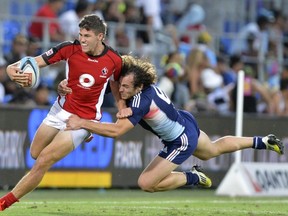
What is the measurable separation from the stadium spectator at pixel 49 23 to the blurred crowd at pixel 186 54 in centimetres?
2

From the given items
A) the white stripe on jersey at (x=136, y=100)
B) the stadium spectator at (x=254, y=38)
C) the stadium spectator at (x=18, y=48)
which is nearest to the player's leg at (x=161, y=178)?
the white stripe on jersey at (x=136, y=100)

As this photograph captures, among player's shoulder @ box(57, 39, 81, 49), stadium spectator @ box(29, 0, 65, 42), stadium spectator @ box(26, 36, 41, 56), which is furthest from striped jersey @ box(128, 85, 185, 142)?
stadium spectator @ box(29, 0, 65, 42)

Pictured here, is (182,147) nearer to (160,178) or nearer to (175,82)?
(160,178)

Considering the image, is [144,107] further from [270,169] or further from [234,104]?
[234,104]

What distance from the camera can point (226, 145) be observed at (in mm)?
12727

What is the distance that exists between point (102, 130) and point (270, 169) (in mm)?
6698

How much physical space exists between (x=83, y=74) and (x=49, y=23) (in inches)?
290

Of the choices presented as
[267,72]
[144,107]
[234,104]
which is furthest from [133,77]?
[267,72]

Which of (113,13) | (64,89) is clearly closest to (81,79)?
(64,89)

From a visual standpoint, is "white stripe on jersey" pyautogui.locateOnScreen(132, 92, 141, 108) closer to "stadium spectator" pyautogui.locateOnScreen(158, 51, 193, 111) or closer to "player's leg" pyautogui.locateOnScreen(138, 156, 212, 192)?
"player's leg" pyautogui.locateOnScreen(138, 156, 212, 192)

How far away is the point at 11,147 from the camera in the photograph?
16.0 meters

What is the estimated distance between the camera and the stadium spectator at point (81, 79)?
11453 mm

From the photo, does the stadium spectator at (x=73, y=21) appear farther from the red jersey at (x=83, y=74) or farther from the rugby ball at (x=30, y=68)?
the rugby ball at (x=30, y=68)

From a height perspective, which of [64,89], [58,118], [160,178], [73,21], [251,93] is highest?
[73,21]
